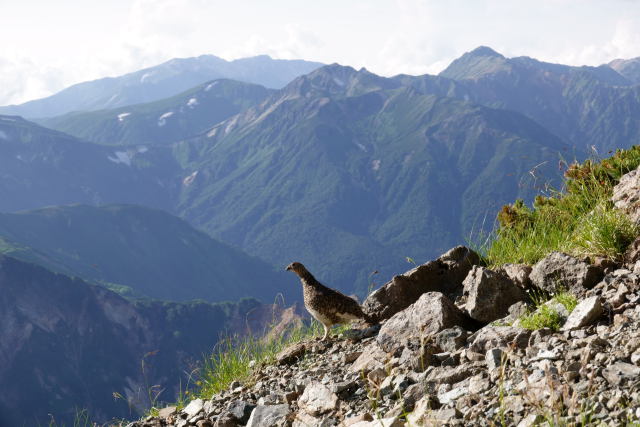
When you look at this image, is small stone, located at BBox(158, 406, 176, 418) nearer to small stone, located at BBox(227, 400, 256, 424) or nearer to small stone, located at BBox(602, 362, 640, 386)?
small stone, located at BBox(227, 400, 256, 424)

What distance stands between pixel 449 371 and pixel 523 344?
2.50 ft

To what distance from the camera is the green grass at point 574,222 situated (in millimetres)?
7973

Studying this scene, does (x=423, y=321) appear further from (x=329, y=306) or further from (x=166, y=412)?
(x=166, y=412)

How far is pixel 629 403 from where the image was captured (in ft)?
15.2

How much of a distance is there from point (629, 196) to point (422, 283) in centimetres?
308

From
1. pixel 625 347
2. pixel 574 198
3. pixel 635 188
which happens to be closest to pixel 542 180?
pixel 574 198

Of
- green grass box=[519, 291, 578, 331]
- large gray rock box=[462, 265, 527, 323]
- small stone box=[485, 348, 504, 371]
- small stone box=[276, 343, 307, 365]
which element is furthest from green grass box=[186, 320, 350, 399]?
small stone box=[485, 348, 504, 371]

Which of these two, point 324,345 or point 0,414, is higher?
point 324,345

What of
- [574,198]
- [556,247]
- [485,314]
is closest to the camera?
[485,314]

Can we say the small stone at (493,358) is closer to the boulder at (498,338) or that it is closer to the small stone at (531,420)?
the boulder at (498,338)

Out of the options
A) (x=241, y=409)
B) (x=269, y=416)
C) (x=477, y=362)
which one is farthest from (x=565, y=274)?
(x=241, y=409)

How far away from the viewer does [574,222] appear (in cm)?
979

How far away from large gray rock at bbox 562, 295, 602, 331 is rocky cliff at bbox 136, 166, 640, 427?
0.5 inches

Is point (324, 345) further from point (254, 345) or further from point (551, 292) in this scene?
point (551, 292)
